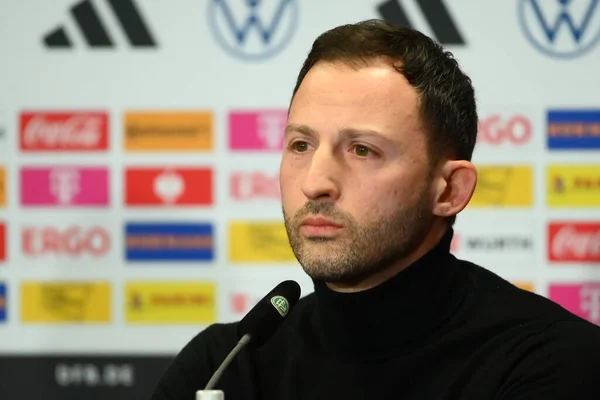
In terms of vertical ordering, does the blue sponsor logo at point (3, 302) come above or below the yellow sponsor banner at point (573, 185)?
below

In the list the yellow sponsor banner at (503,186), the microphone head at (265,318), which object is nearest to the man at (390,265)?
the microphone head at (265,318)

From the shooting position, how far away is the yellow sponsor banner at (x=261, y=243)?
2.38 metres

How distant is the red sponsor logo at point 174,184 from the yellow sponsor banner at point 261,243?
119 mm

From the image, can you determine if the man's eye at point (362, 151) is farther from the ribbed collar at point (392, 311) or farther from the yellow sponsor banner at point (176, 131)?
the yellow sponsor banner at point (176, 131)

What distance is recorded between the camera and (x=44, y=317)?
2.45 m

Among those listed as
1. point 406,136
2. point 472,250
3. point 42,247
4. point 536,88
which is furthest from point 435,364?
point 42,247

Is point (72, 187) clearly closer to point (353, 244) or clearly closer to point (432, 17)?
point (432, 17)

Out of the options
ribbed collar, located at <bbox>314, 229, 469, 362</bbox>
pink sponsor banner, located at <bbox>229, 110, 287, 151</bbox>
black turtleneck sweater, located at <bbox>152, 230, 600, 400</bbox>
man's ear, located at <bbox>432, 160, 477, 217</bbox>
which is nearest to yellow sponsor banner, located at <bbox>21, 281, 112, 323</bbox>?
pink sponsor banner, located at <bbox>229, 110, 287, 151</bbox>

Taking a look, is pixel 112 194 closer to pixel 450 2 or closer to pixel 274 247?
pixel 274 247

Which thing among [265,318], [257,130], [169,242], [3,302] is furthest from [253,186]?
[265,318]

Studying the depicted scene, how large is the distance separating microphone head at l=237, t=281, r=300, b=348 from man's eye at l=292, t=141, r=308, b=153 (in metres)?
0.27

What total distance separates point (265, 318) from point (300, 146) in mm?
323

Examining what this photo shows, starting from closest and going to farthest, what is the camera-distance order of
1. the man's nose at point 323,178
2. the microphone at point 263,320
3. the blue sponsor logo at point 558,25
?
the microphone at point 263,320 → the man's nose at point 323,178 → the blue sponsor logo at point 558,25

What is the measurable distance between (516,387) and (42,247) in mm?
1491
